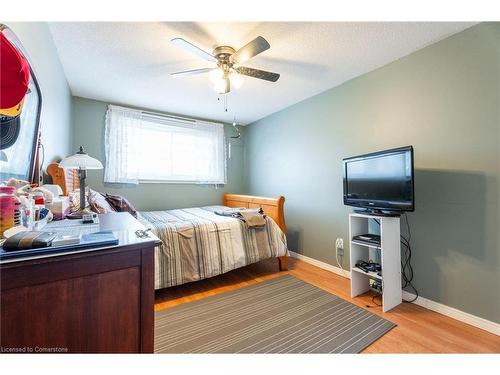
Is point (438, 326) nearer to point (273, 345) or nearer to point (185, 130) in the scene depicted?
point (273, 345)

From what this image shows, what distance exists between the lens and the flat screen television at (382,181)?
5.80 ft

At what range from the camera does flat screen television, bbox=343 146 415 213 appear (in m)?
1.77

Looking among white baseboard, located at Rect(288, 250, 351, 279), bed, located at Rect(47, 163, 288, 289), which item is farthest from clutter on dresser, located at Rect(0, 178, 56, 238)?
white baseboard, located at Rect(288, 250, 351, 279)

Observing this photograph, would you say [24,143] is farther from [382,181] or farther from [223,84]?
[382,181]

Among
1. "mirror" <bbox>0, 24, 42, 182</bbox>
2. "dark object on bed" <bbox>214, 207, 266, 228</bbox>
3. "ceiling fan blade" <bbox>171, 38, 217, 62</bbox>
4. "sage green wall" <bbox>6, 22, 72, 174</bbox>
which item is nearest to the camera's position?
"mirror" <bbox>0, 24, 42, 182</bbox>

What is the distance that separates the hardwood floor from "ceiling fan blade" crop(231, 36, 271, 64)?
2227 millimetres

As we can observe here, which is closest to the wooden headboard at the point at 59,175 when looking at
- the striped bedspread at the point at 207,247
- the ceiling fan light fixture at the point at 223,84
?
the striped bedspread at the point at 207,247

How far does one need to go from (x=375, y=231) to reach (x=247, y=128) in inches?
121

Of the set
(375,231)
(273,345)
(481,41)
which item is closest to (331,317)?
(273,345)

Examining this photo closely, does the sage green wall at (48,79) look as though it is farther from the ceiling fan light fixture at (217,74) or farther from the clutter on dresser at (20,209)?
the ceiling fan light fixture at (217,74)

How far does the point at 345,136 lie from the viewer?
2648 millimetres

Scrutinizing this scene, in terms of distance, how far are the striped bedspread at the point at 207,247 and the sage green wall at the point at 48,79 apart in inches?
44.0

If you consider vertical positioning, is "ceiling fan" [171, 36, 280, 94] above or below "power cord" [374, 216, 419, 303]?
above

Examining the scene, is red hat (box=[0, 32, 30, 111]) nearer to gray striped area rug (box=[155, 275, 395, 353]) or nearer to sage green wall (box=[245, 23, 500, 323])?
gray striped area rug (box=[155, 275, 395, 353])
